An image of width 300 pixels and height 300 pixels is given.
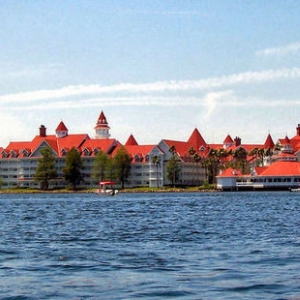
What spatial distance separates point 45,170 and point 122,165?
1899 cm

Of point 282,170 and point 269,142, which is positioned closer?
point 282,170

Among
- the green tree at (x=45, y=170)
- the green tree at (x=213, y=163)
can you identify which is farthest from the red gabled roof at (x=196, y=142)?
the green tree at (x=45, y=170)

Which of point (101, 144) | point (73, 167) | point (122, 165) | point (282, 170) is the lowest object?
point (282, 170)

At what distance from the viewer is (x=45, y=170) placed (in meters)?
179

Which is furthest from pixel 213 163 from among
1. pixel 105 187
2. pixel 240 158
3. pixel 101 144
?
pixel 101 144

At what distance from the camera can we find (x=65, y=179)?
588ft

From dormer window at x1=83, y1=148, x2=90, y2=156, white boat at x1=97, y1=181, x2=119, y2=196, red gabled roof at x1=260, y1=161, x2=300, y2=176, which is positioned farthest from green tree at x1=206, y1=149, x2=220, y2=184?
dormer window at x1=83, y1=148, x2=90, y2=156

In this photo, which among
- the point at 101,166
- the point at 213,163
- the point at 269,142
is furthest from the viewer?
the point at 269,142

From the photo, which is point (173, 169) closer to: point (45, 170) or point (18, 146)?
point (45, 170)

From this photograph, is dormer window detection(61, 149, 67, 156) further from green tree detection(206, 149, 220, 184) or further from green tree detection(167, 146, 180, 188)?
green tree detection(206, 149, 220, 184)

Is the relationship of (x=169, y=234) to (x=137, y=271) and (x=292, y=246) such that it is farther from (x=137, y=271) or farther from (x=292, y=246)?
(x=137, y=271)

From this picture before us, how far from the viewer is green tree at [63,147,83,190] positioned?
177125 mm

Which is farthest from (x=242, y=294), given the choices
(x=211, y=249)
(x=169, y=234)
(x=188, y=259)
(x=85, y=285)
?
(x=169, y=234)

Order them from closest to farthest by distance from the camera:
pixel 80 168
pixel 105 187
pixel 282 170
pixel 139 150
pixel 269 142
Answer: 1. pixel 282 170
2. pixel 105 187
3. pixel 80 168
4. pixel 139 150
5. pixel 269 142
